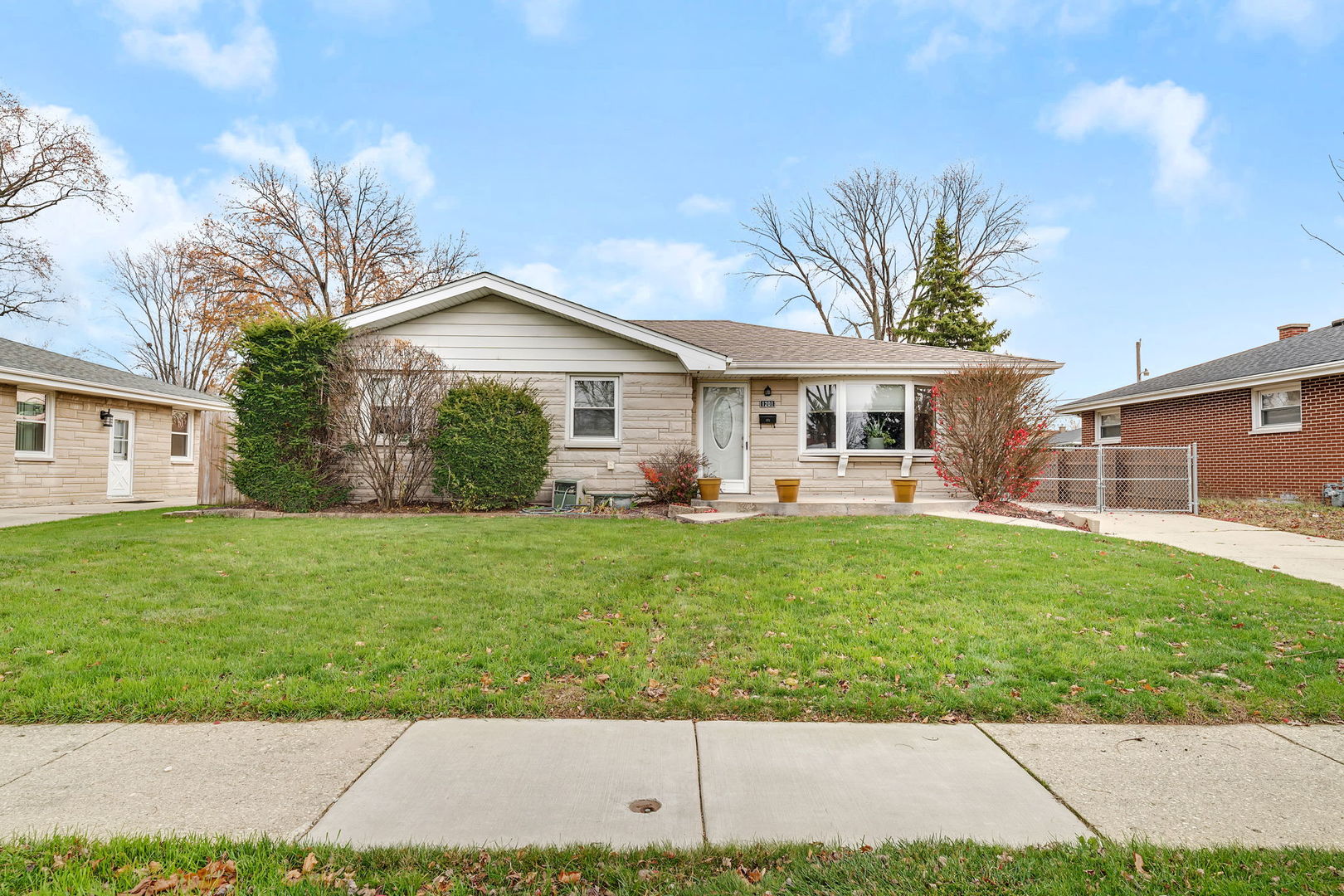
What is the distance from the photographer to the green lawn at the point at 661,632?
11.9ft

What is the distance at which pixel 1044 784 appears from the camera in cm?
276

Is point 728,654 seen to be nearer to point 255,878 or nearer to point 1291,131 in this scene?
point 255,878

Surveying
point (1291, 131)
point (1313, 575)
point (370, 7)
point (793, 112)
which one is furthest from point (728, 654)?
point (793, 112)

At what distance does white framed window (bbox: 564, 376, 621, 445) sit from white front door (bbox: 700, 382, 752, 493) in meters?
1.85

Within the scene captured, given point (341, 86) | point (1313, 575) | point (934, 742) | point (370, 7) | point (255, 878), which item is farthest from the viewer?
point (341, 86)

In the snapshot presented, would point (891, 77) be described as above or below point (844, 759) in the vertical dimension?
above

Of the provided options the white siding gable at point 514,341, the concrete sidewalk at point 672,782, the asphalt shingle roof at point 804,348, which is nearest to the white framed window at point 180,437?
the white siding gable at point 514,341

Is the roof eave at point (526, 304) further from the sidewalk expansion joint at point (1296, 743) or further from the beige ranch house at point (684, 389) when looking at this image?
the sidewalk expansion joint at point (1296, 743)

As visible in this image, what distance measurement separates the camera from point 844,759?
2.97 m

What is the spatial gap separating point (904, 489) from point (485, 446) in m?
7.35

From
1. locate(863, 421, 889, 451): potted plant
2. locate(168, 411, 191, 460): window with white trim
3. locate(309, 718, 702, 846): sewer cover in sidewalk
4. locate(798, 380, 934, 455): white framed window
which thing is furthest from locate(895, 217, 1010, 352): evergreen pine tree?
locate(309, 718, 702, 846): sewer cover in sidewalk

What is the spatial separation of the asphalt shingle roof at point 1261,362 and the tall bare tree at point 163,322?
38142 mm

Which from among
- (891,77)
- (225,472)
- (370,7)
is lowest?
(225,472)

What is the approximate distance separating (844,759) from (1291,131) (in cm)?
1433
